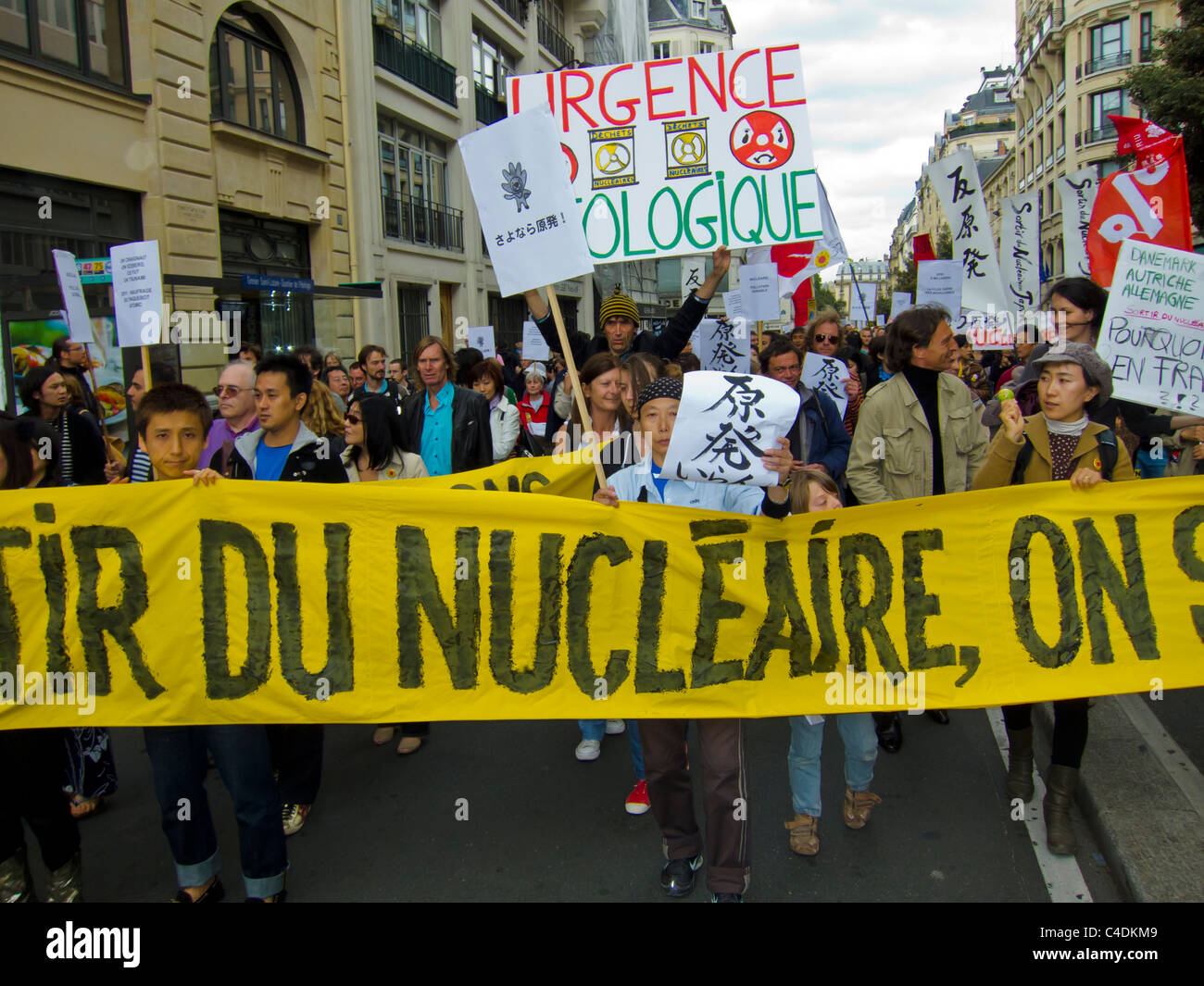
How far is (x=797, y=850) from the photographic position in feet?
12.0

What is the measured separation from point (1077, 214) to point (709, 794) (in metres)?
6.44

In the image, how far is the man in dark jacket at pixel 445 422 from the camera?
577 cm

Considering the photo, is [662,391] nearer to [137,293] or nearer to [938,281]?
[137,293]

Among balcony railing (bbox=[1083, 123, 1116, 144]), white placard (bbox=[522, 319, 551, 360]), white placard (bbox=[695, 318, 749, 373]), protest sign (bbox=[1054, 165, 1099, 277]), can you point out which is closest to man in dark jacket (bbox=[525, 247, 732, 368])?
white placard (bbox=[695, 318, 749, 373])

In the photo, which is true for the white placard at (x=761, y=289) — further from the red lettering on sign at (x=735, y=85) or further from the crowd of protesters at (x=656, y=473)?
the crowd of protesters at (x=656, y=473)

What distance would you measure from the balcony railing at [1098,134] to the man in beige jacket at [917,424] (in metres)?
55.3

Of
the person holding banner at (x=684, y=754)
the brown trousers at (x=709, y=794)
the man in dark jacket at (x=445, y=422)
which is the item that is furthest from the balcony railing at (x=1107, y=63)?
the brown trousers at (x=709, y=794)

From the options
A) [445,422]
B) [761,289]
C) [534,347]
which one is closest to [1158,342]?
[445,422]

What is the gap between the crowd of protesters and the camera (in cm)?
326

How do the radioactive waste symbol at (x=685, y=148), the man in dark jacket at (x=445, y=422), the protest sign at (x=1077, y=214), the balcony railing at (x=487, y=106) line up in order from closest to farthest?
the radioactive waste symbol at (x=685, y=148)
the man in dark jacket at (x=445, y=422)
the protest sign at (x=1077, y=214)
the balcony railing at (x=487, y=106)

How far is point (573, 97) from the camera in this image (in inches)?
221

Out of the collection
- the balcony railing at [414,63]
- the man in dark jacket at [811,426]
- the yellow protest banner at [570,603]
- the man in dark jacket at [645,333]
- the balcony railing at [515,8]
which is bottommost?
Answer: the yellow protest banner at [570,603]

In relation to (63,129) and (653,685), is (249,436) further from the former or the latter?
(63,129)
